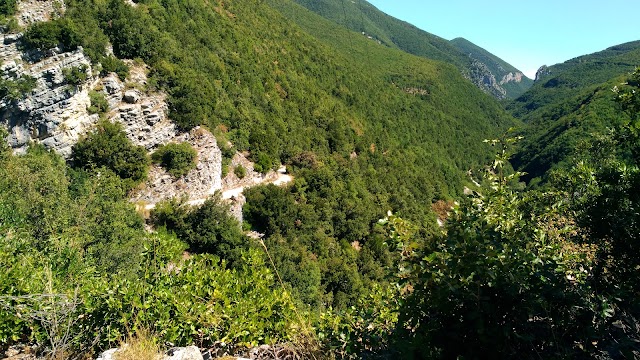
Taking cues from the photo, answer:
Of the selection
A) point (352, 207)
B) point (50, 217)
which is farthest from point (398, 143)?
point (50, 217)

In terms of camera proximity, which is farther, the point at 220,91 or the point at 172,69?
the point at 220,91

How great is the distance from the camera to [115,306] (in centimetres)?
496

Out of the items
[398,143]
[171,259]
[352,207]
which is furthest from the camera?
[398,143]

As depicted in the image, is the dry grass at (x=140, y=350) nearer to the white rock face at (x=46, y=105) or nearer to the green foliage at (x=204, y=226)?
the green foliage at (x=204, y=226)

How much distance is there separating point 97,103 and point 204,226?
1312 cm

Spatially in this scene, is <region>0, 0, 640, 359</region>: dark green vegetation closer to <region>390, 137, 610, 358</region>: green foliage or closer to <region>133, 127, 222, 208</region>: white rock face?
<region>390, 137, 610, 358</region>: green foliage

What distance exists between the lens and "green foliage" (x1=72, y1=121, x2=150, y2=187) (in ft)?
86.9

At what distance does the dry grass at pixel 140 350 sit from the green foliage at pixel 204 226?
22674mm

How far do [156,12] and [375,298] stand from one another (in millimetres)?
44830

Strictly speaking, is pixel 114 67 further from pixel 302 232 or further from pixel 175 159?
pixel 302 232

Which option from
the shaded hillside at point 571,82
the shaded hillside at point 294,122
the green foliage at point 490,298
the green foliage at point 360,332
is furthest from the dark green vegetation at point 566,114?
the green foliage at point 490,298

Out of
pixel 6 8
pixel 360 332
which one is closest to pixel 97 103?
pixel 6 8

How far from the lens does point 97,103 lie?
27.8m

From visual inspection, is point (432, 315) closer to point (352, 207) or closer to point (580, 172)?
point (580, 172)
